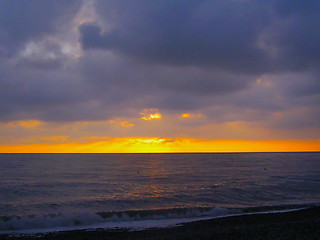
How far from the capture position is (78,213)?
2450 centimetres

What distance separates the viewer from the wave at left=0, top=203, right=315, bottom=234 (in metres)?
21.5

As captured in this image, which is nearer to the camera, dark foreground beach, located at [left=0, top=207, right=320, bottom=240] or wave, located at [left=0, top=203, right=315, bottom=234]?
dark foreground beach, located at [left=0, top=207, right=320, bottom=240]

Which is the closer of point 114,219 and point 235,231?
point 235,231

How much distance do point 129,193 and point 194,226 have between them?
754 inches

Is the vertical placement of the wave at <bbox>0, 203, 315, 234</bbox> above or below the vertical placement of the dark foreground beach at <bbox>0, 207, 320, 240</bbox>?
below

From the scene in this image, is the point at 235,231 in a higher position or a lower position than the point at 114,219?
higher

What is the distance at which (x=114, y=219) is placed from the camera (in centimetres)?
2402

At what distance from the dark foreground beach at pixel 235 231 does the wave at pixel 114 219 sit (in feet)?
7.54

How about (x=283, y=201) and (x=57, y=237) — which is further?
(x=283, y=201)

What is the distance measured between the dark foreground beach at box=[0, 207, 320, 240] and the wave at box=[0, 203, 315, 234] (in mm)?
2298

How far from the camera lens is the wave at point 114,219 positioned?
21528 mm

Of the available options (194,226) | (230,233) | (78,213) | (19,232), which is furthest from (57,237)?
(230,233)

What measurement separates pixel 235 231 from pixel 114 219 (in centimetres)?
1194

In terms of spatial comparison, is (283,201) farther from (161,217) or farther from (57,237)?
(57,237)
